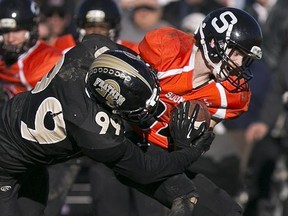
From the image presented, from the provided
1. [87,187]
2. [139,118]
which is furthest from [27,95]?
[87,187]

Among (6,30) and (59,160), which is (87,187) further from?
(59,160)

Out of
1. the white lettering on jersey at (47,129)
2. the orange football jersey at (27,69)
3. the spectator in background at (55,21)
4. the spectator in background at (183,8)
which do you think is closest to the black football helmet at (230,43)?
the white lettering on jersey at (47,129)

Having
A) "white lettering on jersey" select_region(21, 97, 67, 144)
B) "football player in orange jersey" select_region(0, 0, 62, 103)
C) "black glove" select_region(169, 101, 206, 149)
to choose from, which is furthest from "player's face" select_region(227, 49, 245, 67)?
"football player in orange jersey" select_region(0, 0, 62, 103)

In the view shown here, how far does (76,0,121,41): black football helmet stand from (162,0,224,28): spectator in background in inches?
86.2

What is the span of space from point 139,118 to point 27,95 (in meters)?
0.78

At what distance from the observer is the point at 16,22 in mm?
8141

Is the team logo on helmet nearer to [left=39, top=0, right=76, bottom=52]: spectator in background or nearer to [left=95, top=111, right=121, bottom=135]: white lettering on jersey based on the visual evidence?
[left=95, top=111, right=121, bottom=135]: white lettering on jersey

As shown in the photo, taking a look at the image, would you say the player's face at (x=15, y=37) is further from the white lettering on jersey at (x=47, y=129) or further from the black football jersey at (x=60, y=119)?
the white lettering on jersey at (x=47, y=129)

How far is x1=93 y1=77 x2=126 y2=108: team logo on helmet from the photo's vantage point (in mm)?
5918

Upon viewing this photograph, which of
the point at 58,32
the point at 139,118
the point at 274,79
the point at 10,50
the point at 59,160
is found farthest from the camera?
the point at 58,32

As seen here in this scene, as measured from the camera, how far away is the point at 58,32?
10758 mm

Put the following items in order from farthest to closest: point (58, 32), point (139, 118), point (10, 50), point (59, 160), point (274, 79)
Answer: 1. point (58, 32)
2. point (274, 79)
3. point (10, 50)
4. point (59, 160)
5. point (139, 118)

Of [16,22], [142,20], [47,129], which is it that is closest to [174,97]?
[47,129]

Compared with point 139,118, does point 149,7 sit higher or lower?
lower
